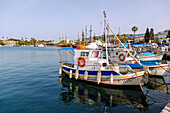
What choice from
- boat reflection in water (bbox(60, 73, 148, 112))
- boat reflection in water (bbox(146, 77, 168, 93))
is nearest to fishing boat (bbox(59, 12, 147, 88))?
boat reflection in water (bbox(60, 73, 148, 112))

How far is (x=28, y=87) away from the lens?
14.0 meters

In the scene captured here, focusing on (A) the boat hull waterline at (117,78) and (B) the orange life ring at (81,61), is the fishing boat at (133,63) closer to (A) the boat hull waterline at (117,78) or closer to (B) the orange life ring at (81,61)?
(A) the boat hull waterline at (117,78)

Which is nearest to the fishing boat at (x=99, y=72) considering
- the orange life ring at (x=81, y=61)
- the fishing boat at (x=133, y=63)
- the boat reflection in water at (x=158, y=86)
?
the orange life ring at (x=81, y=61)

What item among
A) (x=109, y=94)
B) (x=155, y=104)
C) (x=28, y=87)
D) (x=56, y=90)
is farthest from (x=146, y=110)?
(x=28, y=87)

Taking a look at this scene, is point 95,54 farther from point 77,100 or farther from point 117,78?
point 77,100

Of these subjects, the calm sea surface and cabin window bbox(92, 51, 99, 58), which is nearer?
the calm sea surface

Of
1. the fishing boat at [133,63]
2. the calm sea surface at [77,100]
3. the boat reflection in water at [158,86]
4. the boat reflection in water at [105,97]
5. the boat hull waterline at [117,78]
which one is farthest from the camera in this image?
the fishing boat at [133,63]

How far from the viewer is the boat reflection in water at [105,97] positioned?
10102mm

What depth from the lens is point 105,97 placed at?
11.5 m

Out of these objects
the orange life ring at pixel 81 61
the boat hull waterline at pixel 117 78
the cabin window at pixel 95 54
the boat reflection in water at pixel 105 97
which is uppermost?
the cabin window at pixel 95 54

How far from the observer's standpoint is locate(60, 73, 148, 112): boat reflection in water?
33.1 feet

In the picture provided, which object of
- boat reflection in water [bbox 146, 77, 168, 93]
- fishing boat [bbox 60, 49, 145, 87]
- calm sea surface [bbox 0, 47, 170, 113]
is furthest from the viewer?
boat reflection in water [bbox 146, 77, 168, 93]

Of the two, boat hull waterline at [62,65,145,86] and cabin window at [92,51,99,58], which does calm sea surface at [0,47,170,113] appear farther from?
cabin window at [92,51,99,58]

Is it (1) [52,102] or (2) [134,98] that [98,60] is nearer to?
(2) [134,98]
